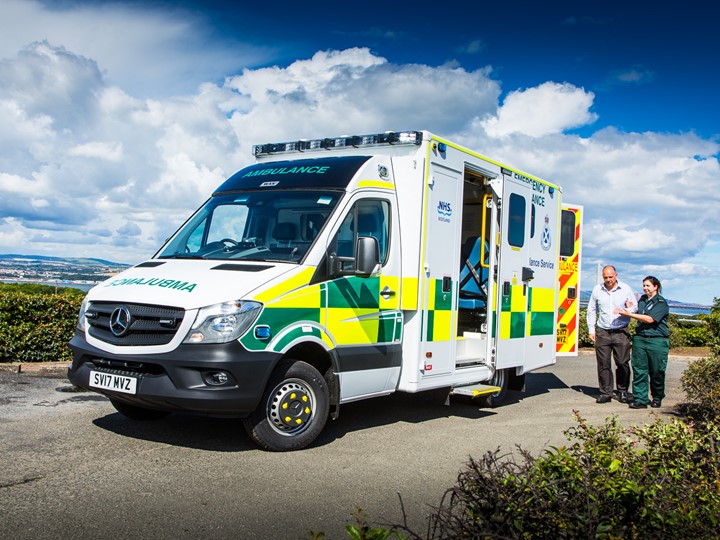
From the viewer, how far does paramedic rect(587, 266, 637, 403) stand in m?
10.0

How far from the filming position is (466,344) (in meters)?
9.14

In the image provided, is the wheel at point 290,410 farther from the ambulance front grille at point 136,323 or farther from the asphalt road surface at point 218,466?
the ambulance front grille at point 136,323

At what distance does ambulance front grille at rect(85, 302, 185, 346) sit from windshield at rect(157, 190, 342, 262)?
1010 mm

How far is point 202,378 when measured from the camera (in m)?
5.77

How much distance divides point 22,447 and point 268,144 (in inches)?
165

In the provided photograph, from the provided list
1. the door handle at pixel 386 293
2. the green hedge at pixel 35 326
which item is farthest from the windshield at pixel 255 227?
the green hedge at pixel 35 326

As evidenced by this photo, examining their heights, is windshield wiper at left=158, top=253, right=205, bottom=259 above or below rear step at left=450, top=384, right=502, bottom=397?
above

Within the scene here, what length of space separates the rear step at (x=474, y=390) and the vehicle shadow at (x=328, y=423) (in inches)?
7.1

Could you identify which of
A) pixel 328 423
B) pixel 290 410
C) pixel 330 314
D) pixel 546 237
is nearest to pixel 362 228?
pixel 330 314

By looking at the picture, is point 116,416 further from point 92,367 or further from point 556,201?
point 556,201

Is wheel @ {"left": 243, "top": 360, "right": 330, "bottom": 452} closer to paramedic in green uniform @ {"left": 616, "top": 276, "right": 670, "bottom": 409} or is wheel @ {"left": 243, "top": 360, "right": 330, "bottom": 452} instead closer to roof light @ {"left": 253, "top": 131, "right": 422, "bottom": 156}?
roof light @ {"left": 253, "top": 131, "right": 422, "bottom": 156}

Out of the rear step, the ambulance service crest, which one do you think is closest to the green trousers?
the ambulance service crest

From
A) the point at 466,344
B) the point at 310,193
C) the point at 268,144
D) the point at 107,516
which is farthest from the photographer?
the point at 466,344

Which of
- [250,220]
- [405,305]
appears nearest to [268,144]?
[250,220]
